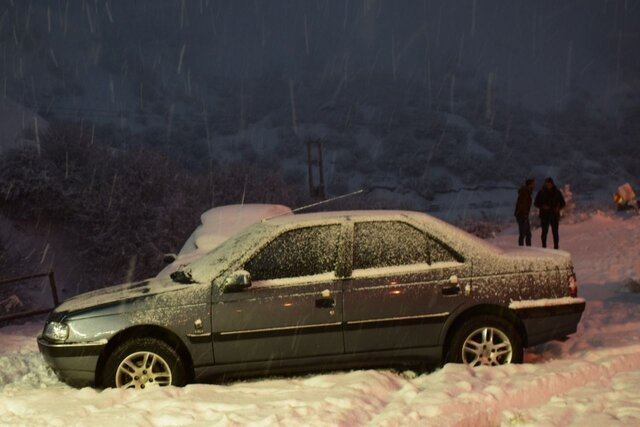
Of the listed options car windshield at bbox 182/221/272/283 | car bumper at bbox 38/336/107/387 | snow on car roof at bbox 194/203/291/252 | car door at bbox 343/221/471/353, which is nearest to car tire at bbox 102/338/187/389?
car bumper at bbox 38/336/107/387

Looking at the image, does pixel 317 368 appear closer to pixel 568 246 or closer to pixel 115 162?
pixel 568 246

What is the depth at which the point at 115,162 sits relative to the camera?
135 feet

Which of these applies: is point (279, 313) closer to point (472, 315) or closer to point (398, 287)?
point (398, 287)

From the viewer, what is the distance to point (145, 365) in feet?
17.3

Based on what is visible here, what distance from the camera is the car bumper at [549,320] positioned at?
5.69 meters

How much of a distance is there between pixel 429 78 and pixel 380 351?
120m

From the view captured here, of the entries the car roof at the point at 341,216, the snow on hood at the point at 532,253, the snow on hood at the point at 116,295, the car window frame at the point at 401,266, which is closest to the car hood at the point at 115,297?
the snow on hood at the point at 116,295

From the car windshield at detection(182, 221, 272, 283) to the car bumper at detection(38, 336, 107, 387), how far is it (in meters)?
0.96

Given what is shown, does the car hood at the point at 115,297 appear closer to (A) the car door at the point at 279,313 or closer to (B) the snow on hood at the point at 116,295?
(B) the snow on hood at the point at 116,295

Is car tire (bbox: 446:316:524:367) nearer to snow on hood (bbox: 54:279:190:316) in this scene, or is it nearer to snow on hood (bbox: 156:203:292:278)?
snow on hood (bbox: 54:279:190:316)

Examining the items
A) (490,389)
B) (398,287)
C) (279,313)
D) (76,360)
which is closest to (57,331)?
(76,360)

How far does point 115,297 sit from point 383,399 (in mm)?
2366

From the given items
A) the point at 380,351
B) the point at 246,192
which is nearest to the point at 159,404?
the point at 380,351

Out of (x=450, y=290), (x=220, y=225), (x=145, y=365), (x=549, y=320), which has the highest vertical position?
(x=220, y=225)
